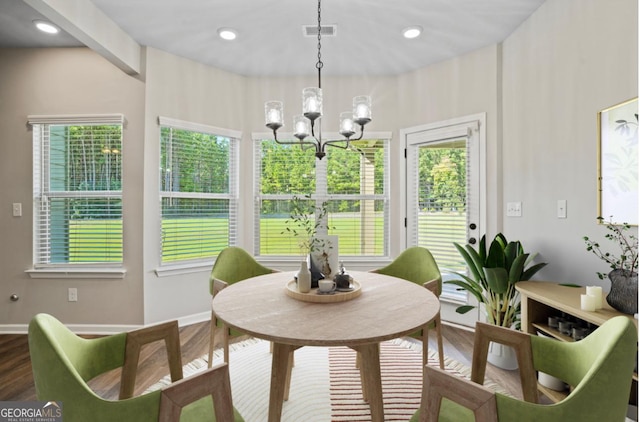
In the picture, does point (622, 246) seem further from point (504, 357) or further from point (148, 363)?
point (148, 363)

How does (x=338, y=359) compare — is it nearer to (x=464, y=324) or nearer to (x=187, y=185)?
(x=464, y=324)

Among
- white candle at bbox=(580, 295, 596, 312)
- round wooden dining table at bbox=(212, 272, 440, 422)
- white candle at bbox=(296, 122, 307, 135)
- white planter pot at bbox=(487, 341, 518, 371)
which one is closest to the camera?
round wooden dining table at bbox=(212, 272, 440, 422)

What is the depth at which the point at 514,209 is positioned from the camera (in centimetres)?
285

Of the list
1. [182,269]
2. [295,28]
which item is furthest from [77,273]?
[295,28]

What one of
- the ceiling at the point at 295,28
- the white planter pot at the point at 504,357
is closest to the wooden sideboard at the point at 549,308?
the white planter pot at the point at 504,357

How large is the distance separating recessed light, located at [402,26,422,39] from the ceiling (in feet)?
0.17

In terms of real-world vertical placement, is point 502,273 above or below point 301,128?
below

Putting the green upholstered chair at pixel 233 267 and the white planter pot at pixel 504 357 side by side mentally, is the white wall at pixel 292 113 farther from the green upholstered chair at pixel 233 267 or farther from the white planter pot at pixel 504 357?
the green upholstered chair at pixel 233 267

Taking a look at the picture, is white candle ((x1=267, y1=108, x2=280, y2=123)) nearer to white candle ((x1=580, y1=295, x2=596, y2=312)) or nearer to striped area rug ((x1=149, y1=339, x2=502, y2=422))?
striped area rug ((x1=149, y1=339, x2=502, y2=422))

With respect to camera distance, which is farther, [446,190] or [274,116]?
[446,190]

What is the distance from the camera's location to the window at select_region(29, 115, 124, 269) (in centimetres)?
315

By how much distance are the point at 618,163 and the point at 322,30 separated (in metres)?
2.27

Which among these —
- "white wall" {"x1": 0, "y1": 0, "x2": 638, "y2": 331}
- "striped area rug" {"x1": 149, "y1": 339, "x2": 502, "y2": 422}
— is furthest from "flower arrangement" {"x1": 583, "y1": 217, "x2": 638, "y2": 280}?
"striped area rug" {"x1": 149, "y1": 339, "x2": 502, "y2": 422}

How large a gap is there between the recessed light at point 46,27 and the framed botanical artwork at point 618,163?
13.6ft
